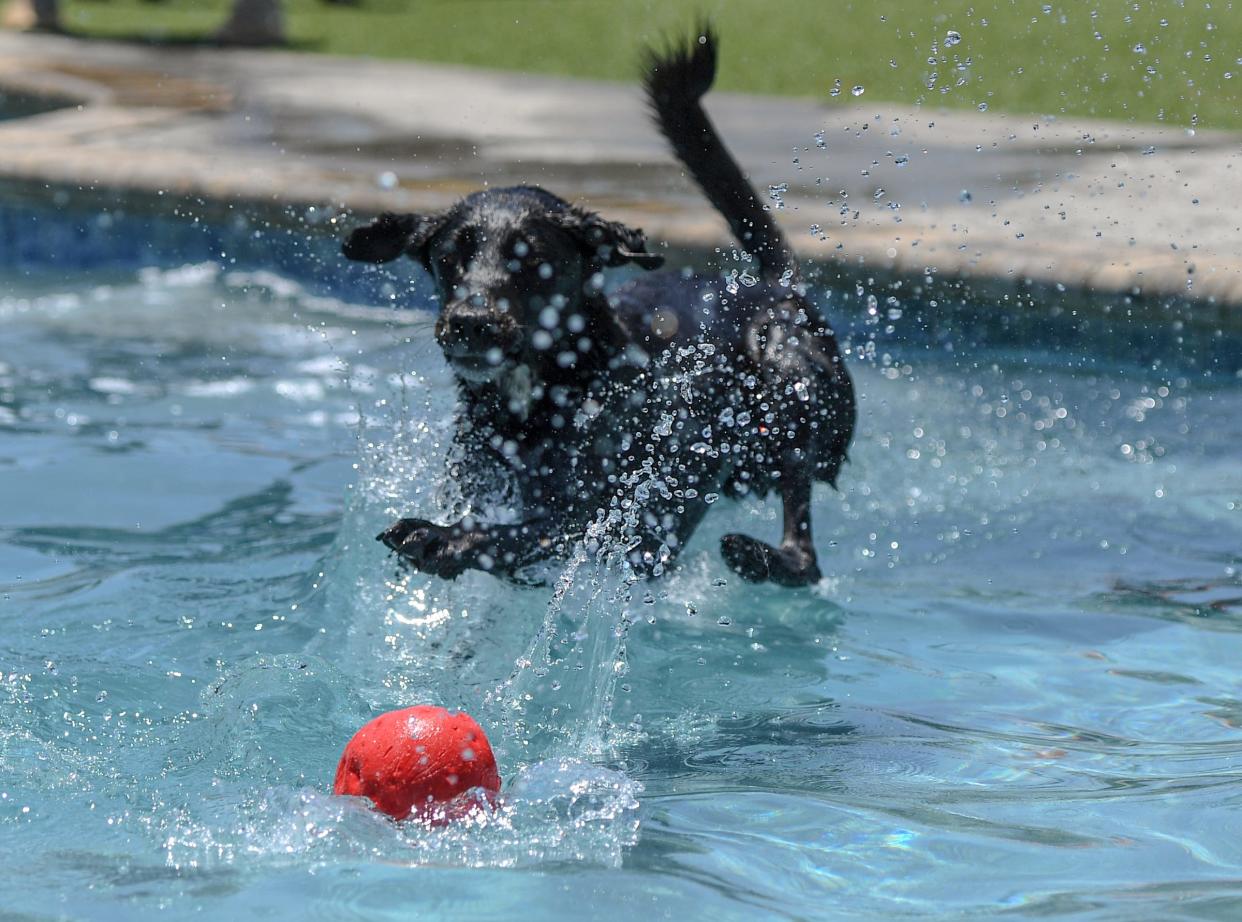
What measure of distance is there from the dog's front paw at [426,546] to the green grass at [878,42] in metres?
7.76

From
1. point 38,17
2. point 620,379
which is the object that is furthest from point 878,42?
point 620,379

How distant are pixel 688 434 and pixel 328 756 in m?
1.50

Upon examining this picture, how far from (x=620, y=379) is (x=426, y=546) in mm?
764

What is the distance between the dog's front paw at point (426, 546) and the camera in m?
3.91

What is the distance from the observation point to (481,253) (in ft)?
13.7

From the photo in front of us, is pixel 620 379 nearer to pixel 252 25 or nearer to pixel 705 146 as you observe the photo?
pixel 705 146

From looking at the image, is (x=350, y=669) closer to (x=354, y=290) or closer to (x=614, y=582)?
(x=614, y=582)

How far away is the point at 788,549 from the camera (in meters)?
4.55

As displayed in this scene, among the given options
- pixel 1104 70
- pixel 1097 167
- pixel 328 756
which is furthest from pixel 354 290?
pixel 1104 70

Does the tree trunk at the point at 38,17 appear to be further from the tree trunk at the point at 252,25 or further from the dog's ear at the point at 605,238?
the dog's ear at the point at 605,238

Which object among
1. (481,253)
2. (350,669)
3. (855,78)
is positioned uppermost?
(855,78)

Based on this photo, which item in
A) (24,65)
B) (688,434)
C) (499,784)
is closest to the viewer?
(499,784)

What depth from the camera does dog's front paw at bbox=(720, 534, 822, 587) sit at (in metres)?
4.13

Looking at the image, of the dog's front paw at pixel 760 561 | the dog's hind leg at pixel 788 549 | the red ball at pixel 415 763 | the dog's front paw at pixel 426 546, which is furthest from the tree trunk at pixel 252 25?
the red ball at pixel 415 763
